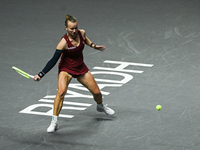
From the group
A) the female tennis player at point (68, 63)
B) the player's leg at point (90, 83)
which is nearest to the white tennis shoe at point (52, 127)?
the female tennis player at point (68, 63)

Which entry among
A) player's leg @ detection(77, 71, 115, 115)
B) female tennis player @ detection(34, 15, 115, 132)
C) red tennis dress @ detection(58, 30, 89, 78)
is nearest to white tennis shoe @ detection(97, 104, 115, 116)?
player's leg @ detection(77, 71, 115, 115)

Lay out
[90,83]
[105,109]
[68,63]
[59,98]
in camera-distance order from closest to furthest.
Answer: [59,98], [68,63], [90,83], [105,109]

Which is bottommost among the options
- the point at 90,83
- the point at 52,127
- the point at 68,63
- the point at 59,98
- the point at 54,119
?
the point at 52,127

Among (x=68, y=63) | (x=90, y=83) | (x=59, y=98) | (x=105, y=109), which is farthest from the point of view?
(x=105, y=109)

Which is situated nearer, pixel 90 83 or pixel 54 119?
pixel 54 119

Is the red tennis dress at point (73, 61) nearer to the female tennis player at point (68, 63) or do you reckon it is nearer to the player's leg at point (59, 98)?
the female tennis player at point (68, 63)

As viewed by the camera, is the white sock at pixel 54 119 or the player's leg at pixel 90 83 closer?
the white sock at pixel 54 119

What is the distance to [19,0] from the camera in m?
17.5

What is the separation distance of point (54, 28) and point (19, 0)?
9.97 ft

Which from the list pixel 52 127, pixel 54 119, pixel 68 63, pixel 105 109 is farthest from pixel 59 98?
pixel 105 109

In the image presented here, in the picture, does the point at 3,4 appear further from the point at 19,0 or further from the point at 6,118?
the point at 6,118

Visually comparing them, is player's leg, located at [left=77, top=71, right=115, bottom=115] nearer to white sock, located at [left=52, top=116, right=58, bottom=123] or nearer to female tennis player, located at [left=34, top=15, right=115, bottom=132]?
female tennis player, located at [left=34, top=15, right=115, bottom=132]

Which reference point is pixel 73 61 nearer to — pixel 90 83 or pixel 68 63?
pixel 68 63

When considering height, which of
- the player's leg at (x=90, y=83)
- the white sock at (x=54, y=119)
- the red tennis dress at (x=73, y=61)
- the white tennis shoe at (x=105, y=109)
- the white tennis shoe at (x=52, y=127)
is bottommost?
the white tennis shoe at (x=52, y=127)
